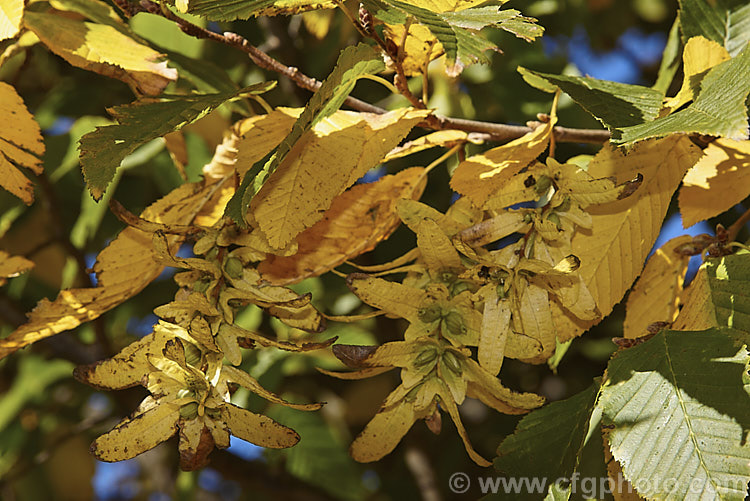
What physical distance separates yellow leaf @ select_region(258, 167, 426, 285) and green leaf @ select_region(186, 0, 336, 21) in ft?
1.02

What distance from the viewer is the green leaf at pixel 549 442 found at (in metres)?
1.00

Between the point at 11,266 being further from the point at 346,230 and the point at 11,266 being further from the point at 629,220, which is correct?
the point at 629,220

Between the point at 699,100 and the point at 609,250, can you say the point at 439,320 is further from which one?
the point at 699,100

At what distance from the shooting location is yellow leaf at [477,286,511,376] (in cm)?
89

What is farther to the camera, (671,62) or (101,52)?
(671,62)

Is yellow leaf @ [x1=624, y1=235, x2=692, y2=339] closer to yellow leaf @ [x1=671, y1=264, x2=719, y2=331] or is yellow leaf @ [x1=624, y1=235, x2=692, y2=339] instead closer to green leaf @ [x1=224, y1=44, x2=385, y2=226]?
yellow leaf @ [x1=671, y1=264, x2=719, y2=331]

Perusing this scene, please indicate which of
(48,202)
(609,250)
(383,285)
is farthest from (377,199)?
(48,202)

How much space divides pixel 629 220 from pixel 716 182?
15cm

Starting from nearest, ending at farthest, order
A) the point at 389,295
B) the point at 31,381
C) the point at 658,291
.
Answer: the point at 389,295 → the point at 658,291 → the point at 31,381

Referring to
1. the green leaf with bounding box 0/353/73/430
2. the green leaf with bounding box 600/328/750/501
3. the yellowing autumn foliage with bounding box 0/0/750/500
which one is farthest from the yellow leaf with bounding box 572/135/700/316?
the green leaf with bounding box 0/353/73/430

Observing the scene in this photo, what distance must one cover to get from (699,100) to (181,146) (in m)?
0.83

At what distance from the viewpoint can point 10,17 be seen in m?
1.03

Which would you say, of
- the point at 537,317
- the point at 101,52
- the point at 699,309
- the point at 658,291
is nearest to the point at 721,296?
the point at 699,309

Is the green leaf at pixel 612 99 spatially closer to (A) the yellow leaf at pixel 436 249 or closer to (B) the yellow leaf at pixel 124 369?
(A) the yellow leaf at pixel 436 249
